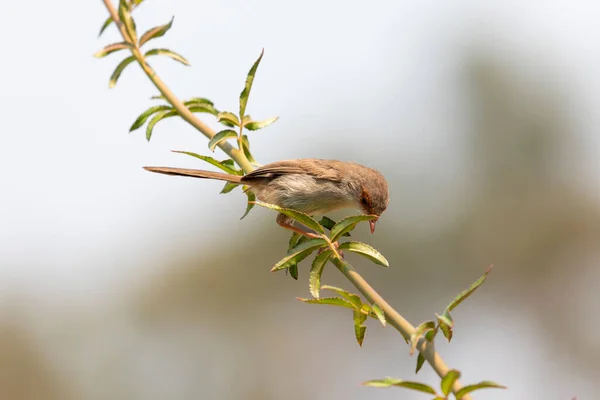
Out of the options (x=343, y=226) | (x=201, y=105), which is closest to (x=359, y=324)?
(x=343, y=226)

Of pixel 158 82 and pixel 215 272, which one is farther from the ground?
pixel 158 82

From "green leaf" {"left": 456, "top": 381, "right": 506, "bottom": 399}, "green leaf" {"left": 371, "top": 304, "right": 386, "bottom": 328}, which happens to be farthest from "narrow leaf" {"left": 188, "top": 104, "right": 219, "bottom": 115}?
"green leaf" {"left": 456, "top": 381, "right": 506, "bottom": 399}

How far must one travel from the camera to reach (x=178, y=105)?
3.22 m

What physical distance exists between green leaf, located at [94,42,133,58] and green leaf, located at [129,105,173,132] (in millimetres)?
305

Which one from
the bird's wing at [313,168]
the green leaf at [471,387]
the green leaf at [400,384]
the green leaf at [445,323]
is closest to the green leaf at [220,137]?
the green leaf at [445,323]

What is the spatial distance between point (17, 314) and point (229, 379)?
1108cm

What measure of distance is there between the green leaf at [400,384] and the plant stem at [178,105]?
141 cm

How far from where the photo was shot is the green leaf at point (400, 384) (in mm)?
1991

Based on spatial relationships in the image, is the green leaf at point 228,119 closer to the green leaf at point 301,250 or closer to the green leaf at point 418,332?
the green leaf at point 301,250

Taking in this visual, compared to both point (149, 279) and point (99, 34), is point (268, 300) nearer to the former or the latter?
point (149, 279)

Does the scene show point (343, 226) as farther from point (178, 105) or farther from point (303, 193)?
point (303, 193)

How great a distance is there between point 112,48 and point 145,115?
0.34 metres

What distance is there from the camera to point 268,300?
37.2 meters

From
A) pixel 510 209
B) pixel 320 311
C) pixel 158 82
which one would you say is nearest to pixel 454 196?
pixel 510 209
